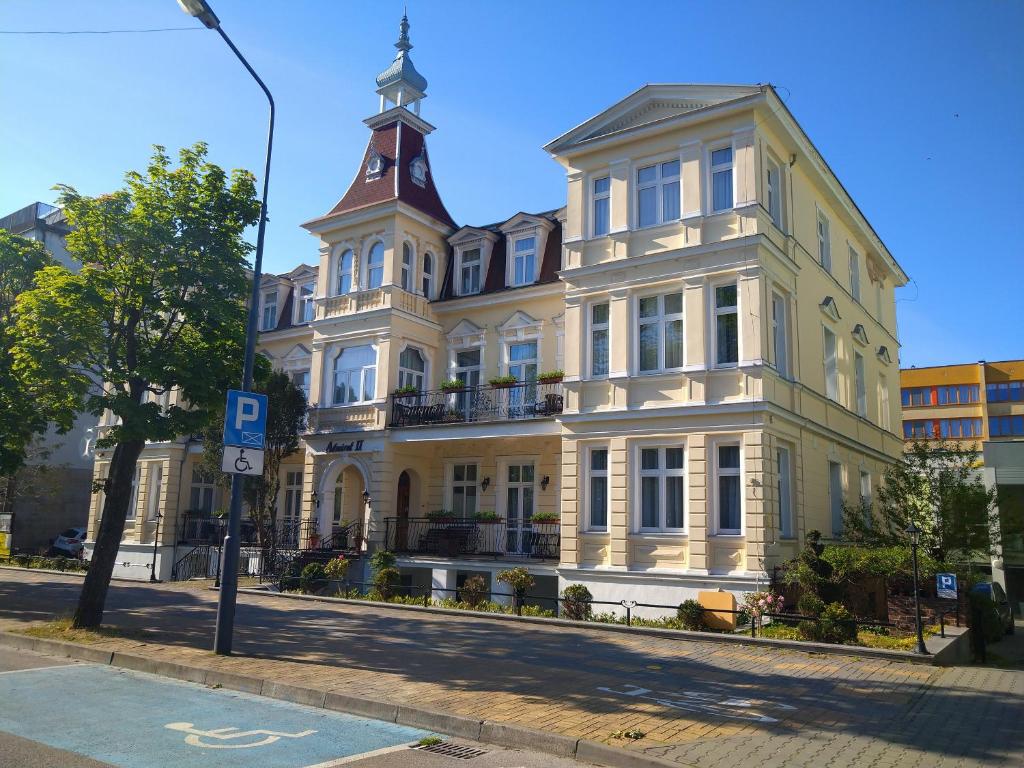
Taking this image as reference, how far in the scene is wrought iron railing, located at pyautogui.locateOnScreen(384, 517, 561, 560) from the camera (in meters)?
21.5

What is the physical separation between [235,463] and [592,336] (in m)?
10.4

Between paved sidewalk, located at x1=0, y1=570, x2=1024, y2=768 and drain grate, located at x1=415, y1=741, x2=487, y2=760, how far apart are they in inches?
24.9

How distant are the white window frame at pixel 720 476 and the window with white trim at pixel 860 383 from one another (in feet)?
31.8

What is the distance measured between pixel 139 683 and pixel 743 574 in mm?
11662

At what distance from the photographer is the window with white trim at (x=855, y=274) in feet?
86.3

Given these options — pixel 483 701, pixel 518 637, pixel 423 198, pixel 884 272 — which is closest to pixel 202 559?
pixel 423 198

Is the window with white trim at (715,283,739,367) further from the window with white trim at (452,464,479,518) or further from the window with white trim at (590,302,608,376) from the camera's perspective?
the window with white trim at (452,464,479,518)

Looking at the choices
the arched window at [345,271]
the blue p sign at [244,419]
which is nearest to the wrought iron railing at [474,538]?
the arched window at [345,271]

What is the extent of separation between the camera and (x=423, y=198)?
2769 cm

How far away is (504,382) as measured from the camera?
23.0m

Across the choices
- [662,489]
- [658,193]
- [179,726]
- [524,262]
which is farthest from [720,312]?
[179,726]

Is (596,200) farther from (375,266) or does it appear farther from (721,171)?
(375,266)

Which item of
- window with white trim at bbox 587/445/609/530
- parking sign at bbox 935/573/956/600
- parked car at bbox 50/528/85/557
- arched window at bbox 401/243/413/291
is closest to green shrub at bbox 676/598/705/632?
window with white trim at bbox 587/445/609/530

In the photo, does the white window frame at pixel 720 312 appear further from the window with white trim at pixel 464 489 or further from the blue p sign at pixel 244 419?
the blue p sign at pixel 244 419
